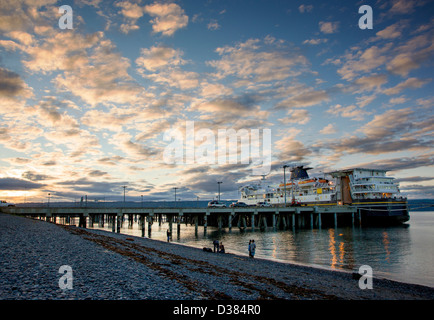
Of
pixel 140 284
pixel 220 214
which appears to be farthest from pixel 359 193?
pixel 140 284

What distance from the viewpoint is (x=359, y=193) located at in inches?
3056

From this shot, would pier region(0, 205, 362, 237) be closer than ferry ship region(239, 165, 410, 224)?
Yes

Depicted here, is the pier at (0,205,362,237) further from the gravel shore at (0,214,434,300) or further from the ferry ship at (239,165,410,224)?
the gravel shore at (0,214,434,300)

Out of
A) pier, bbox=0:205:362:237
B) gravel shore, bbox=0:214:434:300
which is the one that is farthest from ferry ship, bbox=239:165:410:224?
gravel shore, bbox=0:214:434:300

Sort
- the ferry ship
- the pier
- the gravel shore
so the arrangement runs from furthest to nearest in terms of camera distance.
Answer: the ferry ship → the pier → the gravel shore

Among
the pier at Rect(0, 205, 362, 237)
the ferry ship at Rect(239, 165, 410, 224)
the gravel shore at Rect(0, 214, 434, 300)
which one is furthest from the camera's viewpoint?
the ferry ship at Rect(239, 165, 410, 224)

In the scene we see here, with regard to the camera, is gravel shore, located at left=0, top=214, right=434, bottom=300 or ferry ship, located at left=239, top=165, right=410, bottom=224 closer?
gravel shore, located at left=0, top=214, right=434, bottom=300

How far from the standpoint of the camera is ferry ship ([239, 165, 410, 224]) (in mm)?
71375

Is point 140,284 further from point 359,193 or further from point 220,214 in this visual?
point 359,193

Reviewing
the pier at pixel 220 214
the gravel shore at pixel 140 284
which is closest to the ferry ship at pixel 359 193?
the pier at pixel 220 214
